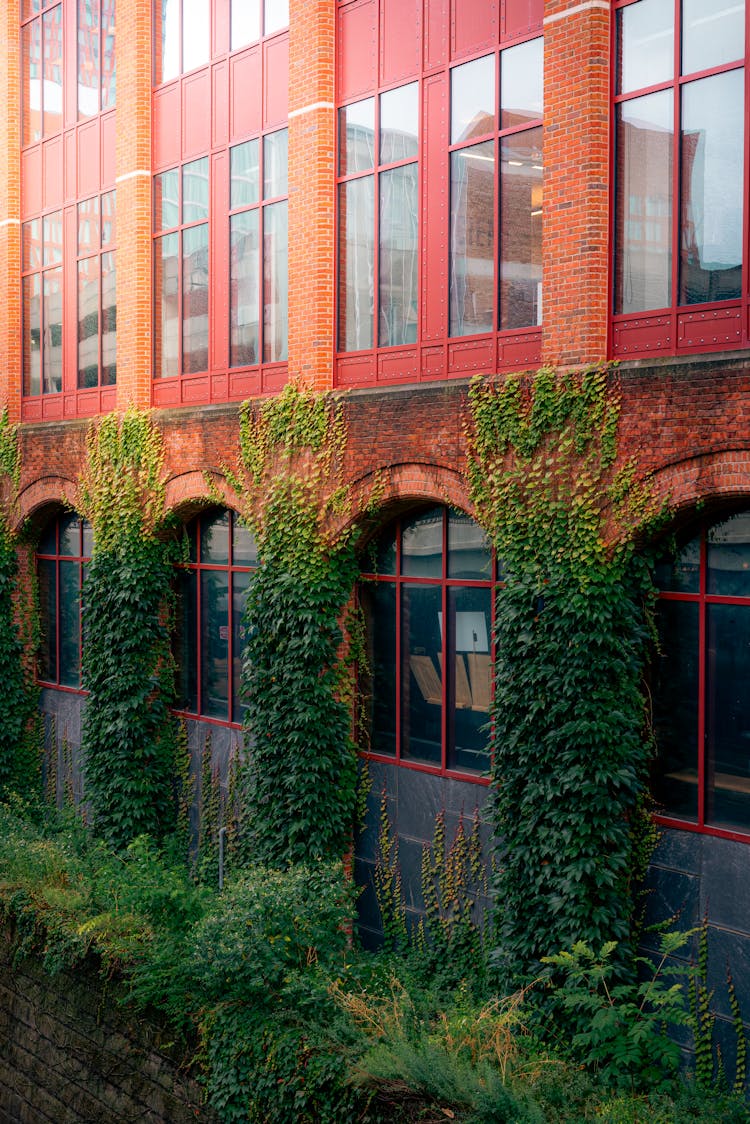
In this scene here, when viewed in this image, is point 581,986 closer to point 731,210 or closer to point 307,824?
point 307,824

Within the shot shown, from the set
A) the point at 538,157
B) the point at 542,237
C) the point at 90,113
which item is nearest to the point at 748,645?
the point at 542,237

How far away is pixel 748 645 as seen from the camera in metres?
10.8

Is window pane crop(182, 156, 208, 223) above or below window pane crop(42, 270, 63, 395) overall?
above

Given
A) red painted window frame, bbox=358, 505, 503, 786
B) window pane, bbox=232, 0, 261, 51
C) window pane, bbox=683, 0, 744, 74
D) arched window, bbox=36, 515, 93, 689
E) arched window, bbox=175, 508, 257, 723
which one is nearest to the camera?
window pane, bbox=683, 0, 744, 74

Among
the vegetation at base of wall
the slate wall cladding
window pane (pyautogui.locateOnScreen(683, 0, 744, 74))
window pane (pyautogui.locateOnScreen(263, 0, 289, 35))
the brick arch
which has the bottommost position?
the slate wall cladding

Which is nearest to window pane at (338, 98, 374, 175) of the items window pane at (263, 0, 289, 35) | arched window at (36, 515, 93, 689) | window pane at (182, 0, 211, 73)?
window pane at (263, 0, 289, 35)

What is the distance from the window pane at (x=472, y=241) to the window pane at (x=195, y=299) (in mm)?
5179

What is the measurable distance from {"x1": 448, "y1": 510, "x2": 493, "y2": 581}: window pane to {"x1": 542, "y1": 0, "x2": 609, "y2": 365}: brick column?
2306mm

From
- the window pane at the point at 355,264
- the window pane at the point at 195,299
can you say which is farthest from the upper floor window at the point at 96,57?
the window pane at the point at 355,264

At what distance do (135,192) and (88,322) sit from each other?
2608 millimetres

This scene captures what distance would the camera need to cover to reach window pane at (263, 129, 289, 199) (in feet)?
51.4

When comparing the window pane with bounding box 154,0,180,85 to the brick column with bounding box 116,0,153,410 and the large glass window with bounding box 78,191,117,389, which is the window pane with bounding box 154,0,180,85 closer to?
the brick column with bounding box 116,0,153,410

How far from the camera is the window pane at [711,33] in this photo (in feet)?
34.4

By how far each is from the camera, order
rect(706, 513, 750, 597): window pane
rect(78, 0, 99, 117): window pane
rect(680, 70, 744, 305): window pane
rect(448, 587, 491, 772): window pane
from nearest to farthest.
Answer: rect(680, 70, 744, 305): window pane → rect(706, 513, 750, 597): window pane → rect(448, 587, 491, 772): window pane → rect(78, 0, 99, 117): window pane
